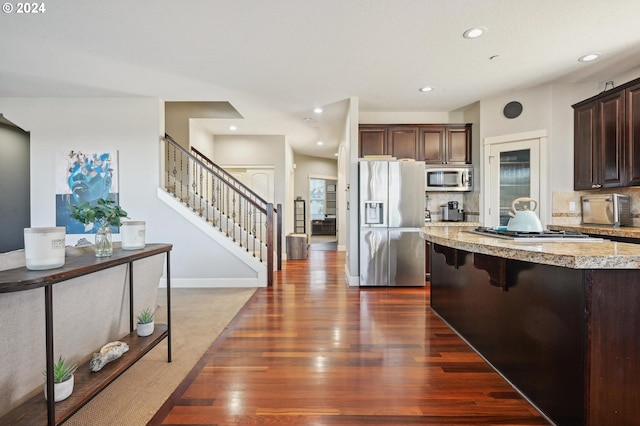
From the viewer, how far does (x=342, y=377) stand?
2.01m

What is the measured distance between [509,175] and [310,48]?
3401mm

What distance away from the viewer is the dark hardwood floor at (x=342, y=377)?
1.64 m

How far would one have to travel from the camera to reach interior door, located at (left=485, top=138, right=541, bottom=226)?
4.12 m

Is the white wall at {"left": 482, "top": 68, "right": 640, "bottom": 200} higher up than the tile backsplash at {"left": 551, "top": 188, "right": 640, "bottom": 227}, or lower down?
higher up

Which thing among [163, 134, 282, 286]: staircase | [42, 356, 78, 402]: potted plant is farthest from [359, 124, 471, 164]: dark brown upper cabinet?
[42, 356, 78, 402]: potted plant

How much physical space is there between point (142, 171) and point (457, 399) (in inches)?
185

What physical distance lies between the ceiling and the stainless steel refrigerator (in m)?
1.15

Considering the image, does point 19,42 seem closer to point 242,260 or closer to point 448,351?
point 242,260

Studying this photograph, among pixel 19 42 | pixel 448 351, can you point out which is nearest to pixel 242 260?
pixel 448 351

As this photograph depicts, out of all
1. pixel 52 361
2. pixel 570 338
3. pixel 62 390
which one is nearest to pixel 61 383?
pixel 62 390

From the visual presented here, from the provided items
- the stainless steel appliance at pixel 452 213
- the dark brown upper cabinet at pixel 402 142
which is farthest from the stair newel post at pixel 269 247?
the stainless steel appliance at pixel 452 213

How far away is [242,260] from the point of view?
14.6 feet

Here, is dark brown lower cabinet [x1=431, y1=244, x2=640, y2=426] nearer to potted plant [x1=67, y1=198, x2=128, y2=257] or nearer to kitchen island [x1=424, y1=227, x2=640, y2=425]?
kitchen island [x1=424, y1=227, x2=640, y2=425]

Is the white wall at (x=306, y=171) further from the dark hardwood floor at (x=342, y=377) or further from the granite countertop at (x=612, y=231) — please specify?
the granite countertop at (x=612, y=231)
